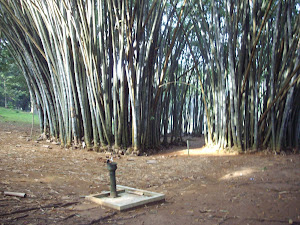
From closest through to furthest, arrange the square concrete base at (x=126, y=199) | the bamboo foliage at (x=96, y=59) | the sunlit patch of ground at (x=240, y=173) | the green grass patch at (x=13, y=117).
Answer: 1. the square concrete base at (x=126, y=199)
2. the sunlit patch of ground at (x=240, y=173)
3. the bamboo foliage at (x=96, y=59)
4. the green grass patch at (x=13, y=117)

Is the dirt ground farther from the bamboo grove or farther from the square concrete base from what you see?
the bamboo grove

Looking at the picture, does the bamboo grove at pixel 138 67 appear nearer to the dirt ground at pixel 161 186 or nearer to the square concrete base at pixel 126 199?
the dirt ground at pixel 161 186

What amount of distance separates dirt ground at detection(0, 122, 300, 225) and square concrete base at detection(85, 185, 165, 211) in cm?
5

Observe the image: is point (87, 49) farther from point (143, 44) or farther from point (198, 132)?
point (198, 132)

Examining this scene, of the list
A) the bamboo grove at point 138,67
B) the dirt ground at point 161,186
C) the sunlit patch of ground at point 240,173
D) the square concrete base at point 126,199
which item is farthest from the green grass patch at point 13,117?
the sunlit patch of ground at point 240,173

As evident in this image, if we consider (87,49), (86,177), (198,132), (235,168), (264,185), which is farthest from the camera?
(198,132)

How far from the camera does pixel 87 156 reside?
4293 mm

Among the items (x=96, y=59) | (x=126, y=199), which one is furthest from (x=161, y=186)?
(x=96, y=59)

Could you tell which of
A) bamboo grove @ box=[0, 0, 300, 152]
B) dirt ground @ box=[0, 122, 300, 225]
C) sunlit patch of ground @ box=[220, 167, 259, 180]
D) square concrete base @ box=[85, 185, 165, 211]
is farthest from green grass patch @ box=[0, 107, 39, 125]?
sunlit patch of ground @ box=[220, 167, 259, 180]

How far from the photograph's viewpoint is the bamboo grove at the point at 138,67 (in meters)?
4.02

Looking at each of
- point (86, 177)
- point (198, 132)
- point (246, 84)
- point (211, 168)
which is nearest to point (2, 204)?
point (86, 177)

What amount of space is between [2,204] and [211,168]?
241 centimetres

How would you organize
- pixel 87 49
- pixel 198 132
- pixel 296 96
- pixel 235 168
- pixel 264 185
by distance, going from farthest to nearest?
pixel 198 132 → pixel 87 49 → pixel 296 96 → pixel 235 168 → pixel 264 185

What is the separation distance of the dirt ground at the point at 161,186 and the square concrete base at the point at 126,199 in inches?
1.9
